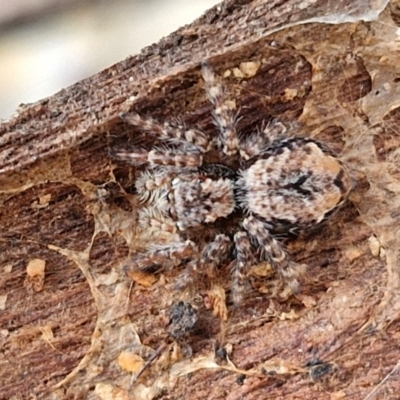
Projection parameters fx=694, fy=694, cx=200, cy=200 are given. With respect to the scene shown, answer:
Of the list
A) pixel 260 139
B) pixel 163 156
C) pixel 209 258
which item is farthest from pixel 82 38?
pixel 209 258

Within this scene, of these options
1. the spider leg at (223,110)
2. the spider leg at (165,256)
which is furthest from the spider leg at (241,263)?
the spider leg at (223,110)

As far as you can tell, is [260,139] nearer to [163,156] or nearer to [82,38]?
[163,156]

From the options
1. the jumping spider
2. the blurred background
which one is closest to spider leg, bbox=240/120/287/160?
the jumping spider

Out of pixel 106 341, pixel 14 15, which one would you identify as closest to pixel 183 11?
pixel 14 15

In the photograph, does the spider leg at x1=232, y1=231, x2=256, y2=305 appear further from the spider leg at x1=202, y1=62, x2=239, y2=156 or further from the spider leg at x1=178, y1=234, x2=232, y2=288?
the spider leg at x1=202, y1=62, x2=239, y2=156

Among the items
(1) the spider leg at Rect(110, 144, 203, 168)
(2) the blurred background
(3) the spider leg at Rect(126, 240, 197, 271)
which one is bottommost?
(3) the spider leg at Rect(126, 240, 197, 271)

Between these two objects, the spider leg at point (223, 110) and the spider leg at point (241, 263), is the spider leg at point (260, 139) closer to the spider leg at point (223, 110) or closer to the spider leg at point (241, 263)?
the spider leg at point (223, 110)

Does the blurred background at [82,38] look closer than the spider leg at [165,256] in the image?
No
